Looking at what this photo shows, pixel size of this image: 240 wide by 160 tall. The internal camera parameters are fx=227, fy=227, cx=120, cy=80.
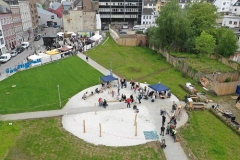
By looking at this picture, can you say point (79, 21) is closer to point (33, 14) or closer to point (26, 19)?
point (26, 19)

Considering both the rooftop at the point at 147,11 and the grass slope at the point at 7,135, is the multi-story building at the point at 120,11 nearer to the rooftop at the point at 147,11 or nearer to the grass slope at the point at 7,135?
the rooftop at the point at 147,11

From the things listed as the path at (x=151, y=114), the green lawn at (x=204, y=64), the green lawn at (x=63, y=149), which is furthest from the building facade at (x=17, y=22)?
the green lawn at (x=63, y=149)

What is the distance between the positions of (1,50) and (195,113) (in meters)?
44.6

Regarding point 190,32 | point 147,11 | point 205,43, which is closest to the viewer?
point 205,43

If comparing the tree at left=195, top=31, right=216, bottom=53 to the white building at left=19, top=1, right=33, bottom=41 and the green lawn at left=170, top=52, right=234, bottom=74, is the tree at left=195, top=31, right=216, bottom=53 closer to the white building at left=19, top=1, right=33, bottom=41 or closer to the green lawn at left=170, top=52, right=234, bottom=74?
the green lawn at left=170, top=52, right=234, bottom=74

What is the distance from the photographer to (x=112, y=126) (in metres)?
23.5

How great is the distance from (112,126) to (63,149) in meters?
5.60

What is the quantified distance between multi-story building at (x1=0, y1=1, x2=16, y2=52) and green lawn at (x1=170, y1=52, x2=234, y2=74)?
127 ft

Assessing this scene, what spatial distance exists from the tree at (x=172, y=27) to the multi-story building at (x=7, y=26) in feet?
115

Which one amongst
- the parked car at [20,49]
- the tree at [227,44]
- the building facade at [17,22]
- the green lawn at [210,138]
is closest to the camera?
the green lawn at [210,138]

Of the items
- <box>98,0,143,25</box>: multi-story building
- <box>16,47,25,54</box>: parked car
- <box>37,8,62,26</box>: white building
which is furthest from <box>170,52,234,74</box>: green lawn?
<box>37,8,62,26</box>: white building

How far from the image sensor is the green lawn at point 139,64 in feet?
120

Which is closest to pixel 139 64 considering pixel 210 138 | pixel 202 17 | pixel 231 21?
pixel 202 17

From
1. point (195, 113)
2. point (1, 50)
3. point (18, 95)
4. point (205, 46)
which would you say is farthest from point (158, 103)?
point (1, 50)
